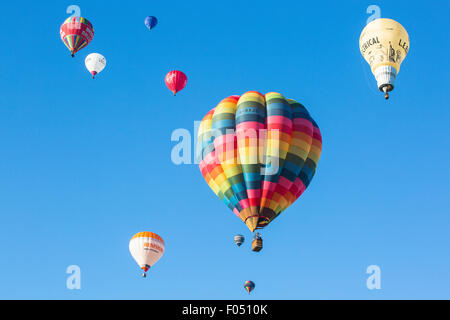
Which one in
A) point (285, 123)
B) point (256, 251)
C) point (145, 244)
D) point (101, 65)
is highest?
point (101, 65)

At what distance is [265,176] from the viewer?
3127 centimetres

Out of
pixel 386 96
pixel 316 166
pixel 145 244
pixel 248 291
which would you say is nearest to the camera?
pixel 386 96

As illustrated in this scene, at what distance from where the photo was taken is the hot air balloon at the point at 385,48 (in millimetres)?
30797

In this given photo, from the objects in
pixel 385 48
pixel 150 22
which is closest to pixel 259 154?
pixel 385 48

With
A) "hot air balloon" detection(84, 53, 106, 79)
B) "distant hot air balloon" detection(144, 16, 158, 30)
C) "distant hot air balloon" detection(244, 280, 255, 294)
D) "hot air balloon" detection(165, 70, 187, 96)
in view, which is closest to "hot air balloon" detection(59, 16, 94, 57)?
"hot air balloon" detection(84, 53, 106, 79)

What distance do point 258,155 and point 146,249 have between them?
31.1ft

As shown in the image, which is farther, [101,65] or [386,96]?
[101,65]

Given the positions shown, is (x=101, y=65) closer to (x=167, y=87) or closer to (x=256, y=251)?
(x=167, y=87)

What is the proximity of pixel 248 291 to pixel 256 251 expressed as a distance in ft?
33.0

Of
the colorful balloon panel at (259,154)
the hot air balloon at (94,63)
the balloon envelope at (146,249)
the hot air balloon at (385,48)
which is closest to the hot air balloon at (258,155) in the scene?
the colorful balloon panel at (259,154)

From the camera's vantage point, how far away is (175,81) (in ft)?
128

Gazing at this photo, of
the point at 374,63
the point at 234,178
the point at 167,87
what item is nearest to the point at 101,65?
the point at 167,87

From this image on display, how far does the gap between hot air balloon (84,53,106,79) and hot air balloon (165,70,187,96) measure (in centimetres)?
488

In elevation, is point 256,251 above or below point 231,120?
below
